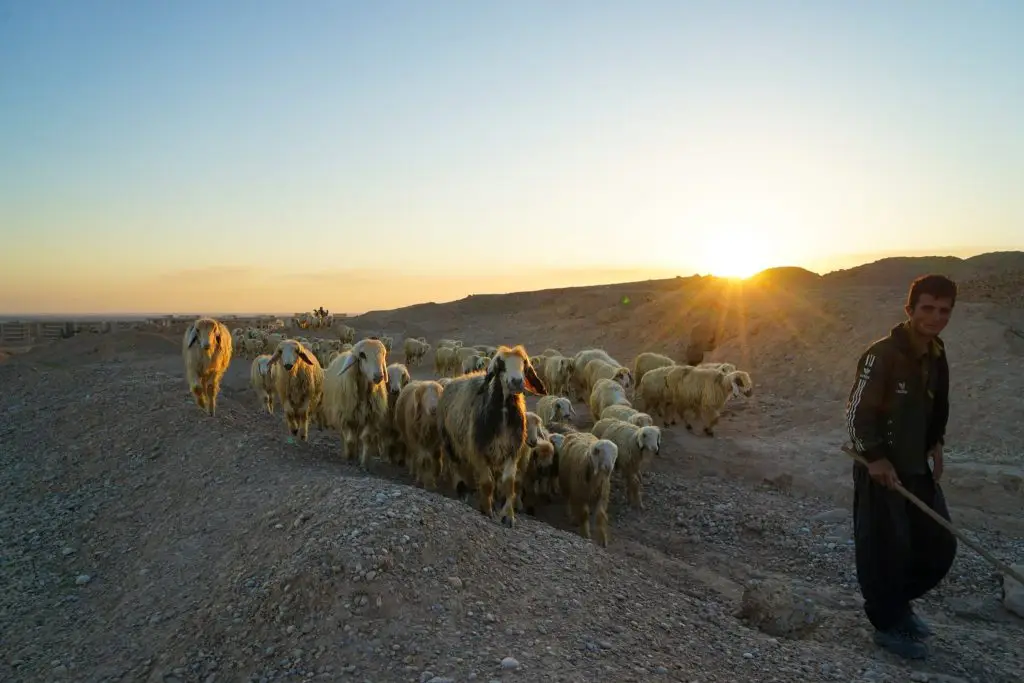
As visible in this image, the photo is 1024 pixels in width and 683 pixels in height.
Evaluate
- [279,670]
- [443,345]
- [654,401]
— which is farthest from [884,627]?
[443,345]

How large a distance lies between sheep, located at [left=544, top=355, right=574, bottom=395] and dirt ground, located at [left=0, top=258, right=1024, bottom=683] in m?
6.03

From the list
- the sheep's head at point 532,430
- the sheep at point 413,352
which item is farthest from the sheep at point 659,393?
the sheep at point 413,352

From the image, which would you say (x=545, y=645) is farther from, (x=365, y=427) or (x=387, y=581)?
(x=365, y=427)

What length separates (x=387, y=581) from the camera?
4945 millimetres

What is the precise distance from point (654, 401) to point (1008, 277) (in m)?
19.6

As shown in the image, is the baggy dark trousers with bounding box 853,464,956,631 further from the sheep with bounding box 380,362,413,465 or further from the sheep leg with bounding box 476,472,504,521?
the sheep with bounding box 380,362,413,465

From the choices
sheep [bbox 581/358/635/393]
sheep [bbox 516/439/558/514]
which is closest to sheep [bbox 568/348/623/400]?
sheep [bbox 581/358/635/393]

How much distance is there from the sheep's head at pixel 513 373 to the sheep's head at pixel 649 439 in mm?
3306

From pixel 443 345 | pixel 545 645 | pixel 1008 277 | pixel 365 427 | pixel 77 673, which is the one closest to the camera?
pixel 545 645

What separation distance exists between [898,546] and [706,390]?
10.7 meters

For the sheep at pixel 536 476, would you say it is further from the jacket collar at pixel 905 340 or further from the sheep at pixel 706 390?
the sheep at pixel 706 390

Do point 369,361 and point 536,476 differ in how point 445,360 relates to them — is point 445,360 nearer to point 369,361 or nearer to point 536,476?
point 536,476

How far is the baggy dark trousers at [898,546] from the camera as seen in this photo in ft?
18.0

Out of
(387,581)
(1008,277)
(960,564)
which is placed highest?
(1008,277)
